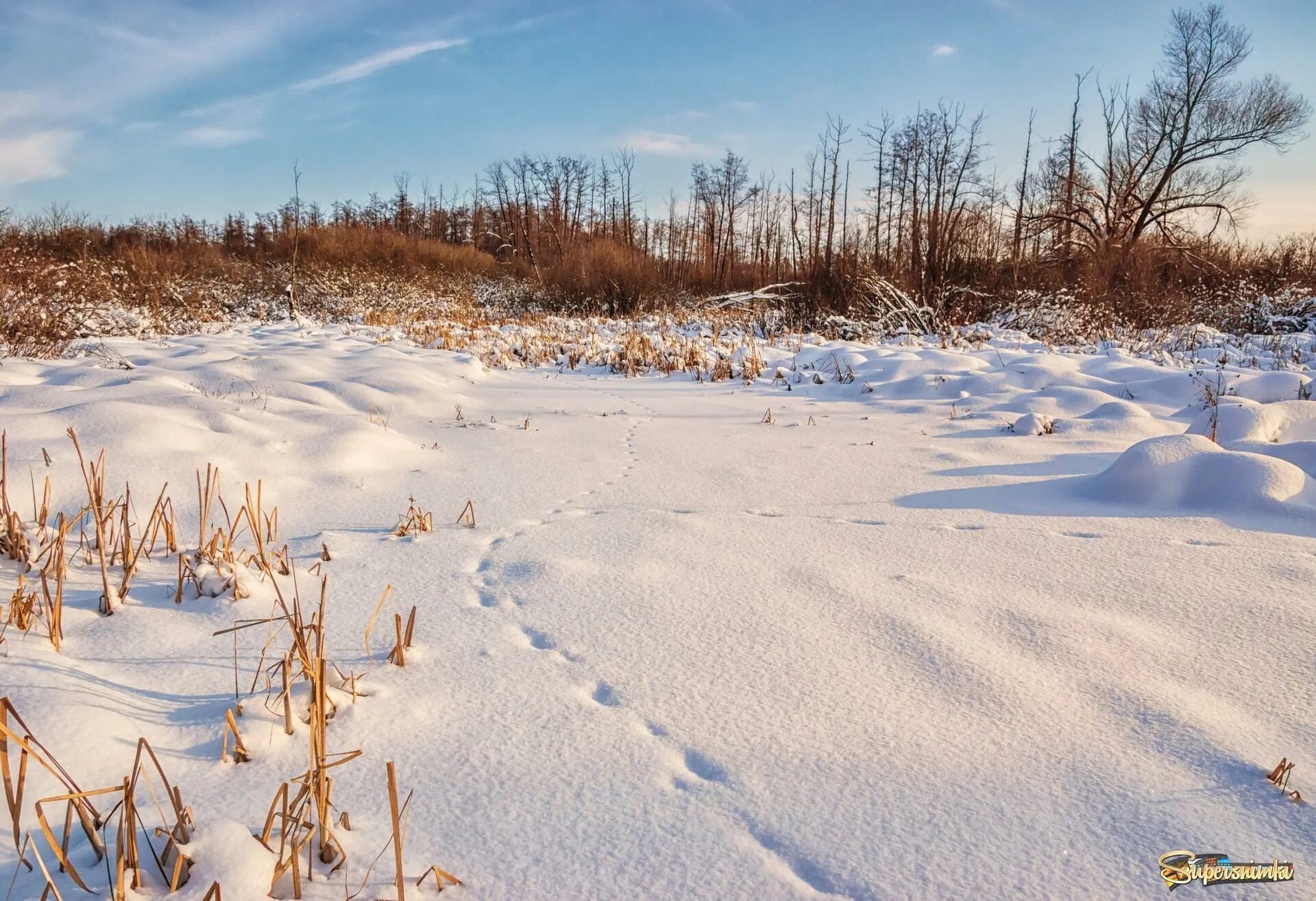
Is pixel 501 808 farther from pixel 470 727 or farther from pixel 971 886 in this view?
pixel 971 886

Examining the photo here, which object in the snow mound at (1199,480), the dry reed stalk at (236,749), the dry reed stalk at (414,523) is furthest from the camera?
the snow mound at (1199,480)

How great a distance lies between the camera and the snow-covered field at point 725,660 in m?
0.93

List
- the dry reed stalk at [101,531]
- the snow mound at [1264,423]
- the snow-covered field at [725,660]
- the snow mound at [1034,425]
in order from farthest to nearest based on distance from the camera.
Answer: the snow mound at [1034,425] < the snow mound at [1264,423] < the dry reed stalk at [101,531] < the snow-covered field at [725,660]

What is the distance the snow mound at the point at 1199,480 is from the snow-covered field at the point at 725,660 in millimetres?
10

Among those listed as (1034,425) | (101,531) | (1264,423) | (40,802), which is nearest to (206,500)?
(101,531)

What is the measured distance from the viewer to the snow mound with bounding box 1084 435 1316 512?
2.37 meters

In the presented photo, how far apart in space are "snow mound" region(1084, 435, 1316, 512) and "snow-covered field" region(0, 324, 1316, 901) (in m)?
0.01

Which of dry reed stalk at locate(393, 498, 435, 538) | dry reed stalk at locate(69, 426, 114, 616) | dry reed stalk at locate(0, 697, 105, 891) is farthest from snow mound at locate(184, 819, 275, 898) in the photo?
dry reed stalk at locate(393, 498, 435, 538)

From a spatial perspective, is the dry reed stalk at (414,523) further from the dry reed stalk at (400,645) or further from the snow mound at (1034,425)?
the snow mound at (1034,425)

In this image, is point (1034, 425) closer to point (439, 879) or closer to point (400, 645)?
point (400, 645)

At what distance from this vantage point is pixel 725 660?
57.2 inches

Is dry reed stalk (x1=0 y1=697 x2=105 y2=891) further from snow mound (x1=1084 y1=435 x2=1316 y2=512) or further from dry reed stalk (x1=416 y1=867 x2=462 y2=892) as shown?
snow mound (x1=1084 y1=435 x2=1316 y2=512)

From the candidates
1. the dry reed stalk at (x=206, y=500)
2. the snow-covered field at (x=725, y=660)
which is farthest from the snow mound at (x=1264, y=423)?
the dry reed stalk at (x=206, y=500)

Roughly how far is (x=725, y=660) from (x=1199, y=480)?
212 centimetres
